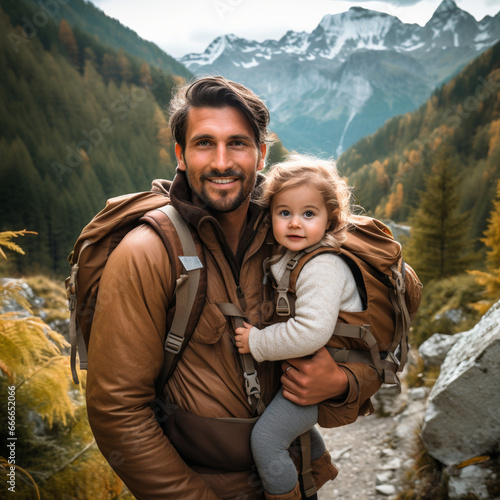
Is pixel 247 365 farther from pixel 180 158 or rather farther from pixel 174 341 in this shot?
pixel 180 158

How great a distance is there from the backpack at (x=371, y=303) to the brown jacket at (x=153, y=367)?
0.65ft

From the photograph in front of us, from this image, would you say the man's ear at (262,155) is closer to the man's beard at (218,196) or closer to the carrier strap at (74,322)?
the man's beard at (218,196)

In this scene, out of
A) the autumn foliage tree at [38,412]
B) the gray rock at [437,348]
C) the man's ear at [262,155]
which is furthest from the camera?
the gray rock at [437,348]

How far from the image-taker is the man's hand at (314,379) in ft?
6.02

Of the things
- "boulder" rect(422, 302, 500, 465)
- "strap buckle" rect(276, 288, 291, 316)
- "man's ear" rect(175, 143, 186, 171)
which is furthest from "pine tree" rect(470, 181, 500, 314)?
"man's ear" rect(175, 143, 186, 171)

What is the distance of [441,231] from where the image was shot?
17359 millimetres

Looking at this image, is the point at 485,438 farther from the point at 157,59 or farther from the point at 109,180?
the point at 157,59

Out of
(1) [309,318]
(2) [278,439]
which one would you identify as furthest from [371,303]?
(2) [278,439]

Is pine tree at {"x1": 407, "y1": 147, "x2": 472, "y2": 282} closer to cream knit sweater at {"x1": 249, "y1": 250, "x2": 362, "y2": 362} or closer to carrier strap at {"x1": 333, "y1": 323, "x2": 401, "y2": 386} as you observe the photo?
carrier strap at {"x1": 333, "y1": 323, "x2": 401, "y2": 386}

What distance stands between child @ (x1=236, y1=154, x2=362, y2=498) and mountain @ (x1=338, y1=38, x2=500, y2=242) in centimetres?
4720

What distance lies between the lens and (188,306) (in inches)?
66.1

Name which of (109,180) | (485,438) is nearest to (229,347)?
(485,438)

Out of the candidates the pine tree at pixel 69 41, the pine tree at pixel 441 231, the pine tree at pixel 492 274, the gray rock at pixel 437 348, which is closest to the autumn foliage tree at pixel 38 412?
the gray rock at pixel 437 348

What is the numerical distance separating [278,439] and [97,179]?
64.7 m
